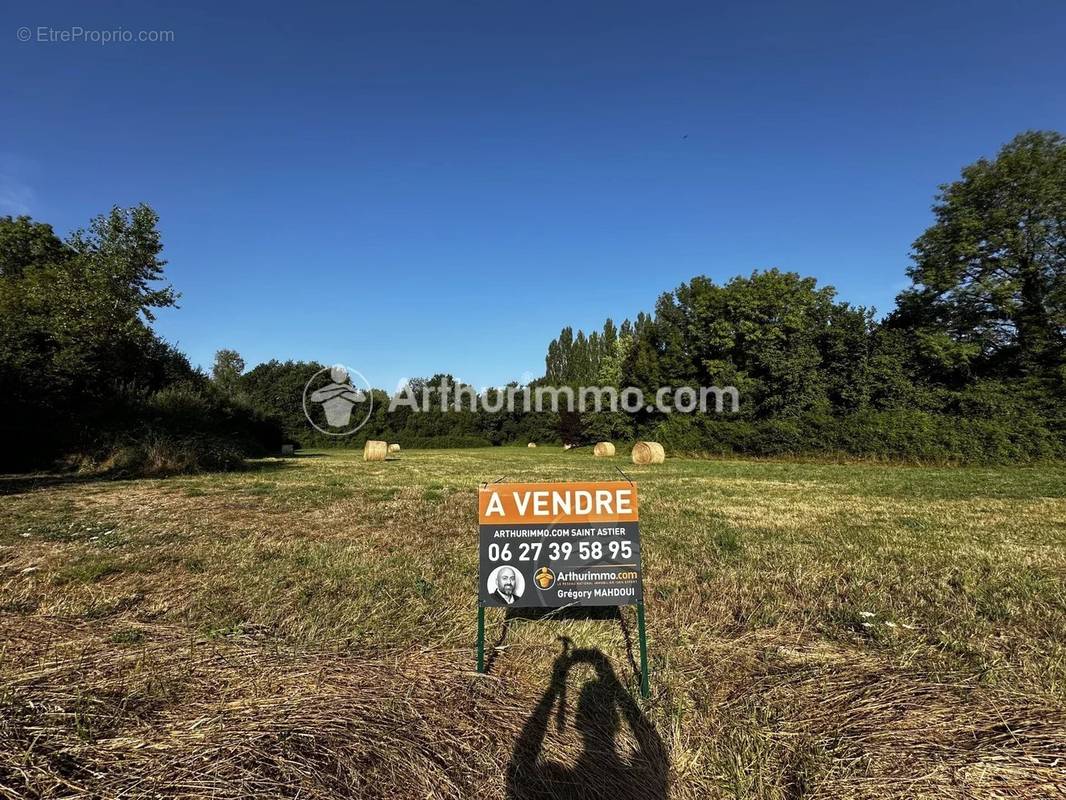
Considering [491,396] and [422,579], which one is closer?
[422,579]

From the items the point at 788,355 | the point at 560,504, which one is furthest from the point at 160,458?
the point at 788,355

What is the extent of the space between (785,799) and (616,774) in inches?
30.0

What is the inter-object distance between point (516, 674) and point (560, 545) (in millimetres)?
911

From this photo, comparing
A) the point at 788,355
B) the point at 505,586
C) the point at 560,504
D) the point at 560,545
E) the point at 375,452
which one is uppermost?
the point at 788,355

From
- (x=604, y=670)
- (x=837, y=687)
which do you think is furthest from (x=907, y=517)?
(x=604, y=670)

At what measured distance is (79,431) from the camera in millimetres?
15469

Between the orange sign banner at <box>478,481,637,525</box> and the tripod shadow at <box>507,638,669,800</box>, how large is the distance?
3.51 ft

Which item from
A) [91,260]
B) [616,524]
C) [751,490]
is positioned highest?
[91,260]

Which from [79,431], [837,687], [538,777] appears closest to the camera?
[538,777]

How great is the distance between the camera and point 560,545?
10.6ft

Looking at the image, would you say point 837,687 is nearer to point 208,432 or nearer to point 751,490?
point 751,490

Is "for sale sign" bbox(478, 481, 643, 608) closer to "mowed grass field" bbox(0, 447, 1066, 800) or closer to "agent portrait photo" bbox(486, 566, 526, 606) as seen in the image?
"agent portrait photo" bbox(486, 566, 526, 606)

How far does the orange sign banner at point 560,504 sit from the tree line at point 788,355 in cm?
1636

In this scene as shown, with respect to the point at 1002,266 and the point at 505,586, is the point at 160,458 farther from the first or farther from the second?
the point at 1002,266
